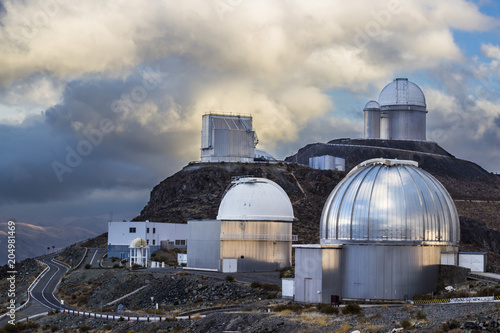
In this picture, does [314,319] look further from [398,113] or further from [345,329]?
[398,113]

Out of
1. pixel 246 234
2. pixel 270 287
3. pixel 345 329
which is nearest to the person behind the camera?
pixel 345 329

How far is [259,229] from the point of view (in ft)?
188

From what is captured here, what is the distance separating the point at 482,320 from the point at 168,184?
76.1 m

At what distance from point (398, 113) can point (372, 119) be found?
4295 mm

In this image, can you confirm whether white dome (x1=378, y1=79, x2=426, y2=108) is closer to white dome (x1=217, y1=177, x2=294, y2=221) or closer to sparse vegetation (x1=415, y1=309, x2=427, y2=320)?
white dome (x1=217, y1=177, x2=294, y2=221)

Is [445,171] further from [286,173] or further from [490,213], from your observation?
[286,173]

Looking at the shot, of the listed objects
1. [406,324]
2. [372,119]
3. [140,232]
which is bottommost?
[406,324]

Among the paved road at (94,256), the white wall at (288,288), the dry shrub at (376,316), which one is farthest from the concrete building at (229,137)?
the dry shrub at (376,316)

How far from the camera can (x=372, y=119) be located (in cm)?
11056

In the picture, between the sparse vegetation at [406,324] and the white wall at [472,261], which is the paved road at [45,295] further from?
the sparse vegetation at [406,324]

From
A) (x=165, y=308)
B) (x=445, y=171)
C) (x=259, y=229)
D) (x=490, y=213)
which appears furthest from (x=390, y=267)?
(x=445, y=171)

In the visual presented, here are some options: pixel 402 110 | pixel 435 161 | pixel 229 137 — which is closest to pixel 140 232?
pixel 229 137

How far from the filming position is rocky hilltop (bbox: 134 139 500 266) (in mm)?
81875

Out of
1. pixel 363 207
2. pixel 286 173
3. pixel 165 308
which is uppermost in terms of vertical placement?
pixel 286 173
